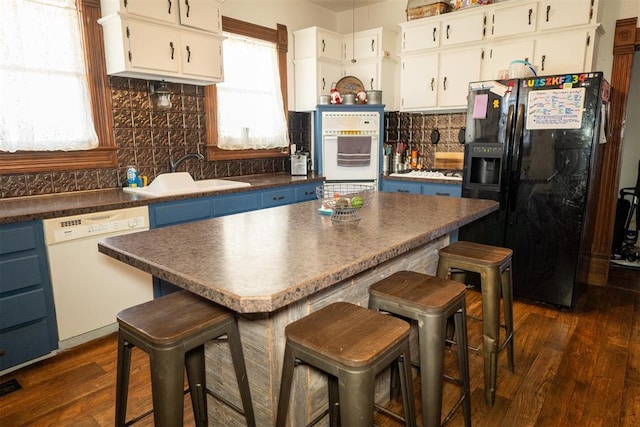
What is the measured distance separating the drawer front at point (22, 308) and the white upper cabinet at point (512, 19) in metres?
3.87

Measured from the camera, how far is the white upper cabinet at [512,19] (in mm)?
3314

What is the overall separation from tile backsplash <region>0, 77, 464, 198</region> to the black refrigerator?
1.04 metres

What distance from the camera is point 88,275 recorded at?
2.46 metres

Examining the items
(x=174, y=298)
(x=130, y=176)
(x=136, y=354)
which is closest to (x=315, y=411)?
(x=174, y=298)

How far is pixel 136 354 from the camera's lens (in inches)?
95.5

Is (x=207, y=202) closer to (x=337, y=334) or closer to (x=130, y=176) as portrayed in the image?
(x=130, y=176)

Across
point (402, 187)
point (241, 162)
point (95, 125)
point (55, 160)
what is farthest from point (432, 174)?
point (55, 160)

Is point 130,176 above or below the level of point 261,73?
below

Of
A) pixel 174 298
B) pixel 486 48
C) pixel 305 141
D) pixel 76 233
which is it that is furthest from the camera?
pixel 305 141

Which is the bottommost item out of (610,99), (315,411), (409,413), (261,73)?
(315,411)

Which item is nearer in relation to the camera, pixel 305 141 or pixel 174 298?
pixel 174 298

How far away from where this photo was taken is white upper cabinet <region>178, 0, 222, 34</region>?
304 cm

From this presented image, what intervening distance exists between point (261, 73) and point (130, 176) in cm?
169

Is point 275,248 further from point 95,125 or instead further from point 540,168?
point 540,168
